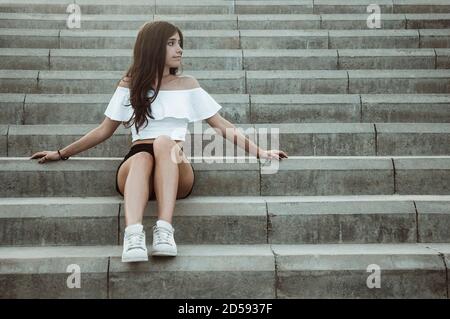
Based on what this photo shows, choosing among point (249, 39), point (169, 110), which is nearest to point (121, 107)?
point (169, 110)

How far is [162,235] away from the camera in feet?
9.95

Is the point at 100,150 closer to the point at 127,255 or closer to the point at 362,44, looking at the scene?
the point at 127,255

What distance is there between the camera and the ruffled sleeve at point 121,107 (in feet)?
12.1

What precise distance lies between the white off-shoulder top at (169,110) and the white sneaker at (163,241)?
2.59 ft

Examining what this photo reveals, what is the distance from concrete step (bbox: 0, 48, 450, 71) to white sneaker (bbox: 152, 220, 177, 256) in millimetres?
3020

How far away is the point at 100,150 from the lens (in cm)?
437

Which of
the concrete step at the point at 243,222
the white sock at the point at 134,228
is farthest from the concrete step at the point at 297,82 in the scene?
the white sock at the point at 134,228

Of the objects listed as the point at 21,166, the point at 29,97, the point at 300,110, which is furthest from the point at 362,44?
the point at 21,166

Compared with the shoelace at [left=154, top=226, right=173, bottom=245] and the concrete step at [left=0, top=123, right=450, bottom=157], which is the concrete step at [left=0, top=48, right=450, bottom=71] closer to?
the concrete step at [left=0, top=123, right=450, bottom=157]

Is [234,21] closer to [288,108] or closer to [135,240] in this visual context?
[288,108]

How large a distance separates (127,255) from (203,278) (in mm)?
478

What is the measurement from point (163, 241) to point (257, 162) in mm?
1203

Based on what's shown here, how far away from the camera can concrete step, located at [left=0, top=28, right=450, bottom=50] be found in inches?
240

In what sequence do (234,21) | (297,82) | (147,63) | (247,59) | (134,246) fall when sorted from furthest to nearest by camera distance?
1. (234,21)
2. (247,59)
3. (297,82)
4. (147,63)
5. (134,246)
